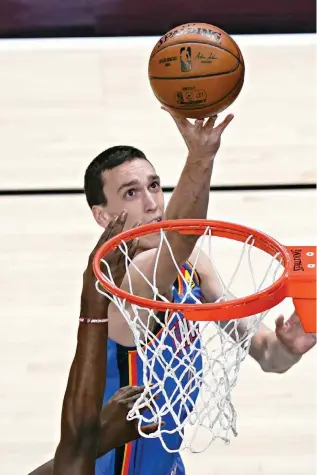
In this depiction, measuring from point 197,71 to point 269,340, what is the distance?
95 cm

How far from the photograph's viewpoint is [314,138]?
15.9 feet

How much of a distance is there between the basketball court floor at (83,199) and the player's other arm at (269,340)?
559 mm

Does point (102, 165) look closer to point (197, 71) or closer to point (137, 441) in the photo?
point (197, 71)

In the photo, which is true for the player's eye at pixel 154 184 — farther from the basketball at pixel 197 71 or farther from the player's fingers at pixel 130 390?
the player's fingers at pixel 130 390

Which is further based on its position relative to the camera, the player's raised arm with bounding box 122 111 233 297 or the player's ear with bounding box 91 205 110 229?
the player's ear with bounding box 91 205 110 229

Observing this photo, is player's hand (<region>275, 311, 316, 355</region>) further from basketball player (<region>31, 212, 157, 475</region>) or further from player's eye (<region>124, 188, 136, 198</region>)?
player's eye (<region>124, 188, 136, 198</region>)

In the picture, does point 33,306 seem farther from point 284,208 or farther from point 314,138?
point 314,138

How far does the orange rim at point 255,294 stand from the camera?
2.61m

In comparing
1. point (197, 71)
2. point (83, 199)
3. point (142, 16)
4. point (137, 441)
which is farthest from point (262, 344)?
point (142, 16)

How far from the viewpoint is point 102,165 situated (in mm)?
3588

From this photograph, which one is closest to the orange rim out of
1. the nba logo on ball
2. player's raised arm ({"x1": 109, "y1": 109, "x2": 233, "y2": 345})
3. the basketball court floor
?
player's raised arm ({"x1": 109, "y1": 109, "x2": 233, "y2": 345})

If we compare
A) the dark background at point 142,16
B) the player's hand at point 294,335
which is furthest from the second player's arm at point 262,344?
the dark background at point 142,16

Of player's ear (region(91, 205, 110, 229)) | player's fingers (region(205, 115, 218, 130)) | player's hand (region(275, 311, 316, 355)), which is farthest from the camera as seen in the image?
player's ear (region(91, 205, 110, 229))

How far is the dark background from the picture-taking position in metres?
5.23
